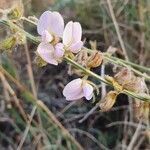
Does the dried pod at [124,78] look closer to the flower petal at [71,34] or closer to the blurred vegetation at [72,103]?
the flower petal at [71,34]

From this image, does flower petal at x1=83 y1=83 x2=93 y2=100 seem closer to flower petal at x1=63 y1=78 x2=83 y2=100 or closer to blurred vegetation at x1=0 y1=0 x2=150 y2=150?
flower petal at x1=63 y1=78 x2=83 y2=100

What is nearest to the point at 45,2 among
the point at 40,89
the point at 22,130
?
the point at 40,89

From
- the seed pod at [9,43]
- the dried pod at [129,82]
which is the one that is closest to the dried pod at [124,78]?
the dried pod at [129,82]

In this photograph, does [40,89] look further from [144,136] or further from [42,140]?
[144,136]

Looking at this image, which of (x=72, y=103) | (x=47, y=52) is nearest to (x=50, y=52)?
(x=47, y=52)

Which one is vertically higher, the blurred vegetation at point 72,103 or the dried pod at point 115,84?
the dried pod at point 115,84

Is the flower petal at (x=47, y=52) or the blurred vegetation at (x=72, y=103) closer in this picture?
the flower petal at (x=47, y=52)
